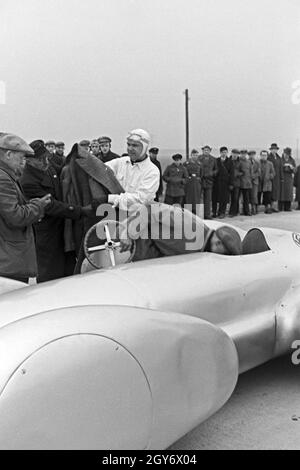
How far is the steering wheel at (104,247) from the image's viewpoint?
11.4 ft

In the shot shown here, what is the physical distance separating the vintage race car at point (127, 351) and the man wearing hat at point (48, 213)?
67.5 inches

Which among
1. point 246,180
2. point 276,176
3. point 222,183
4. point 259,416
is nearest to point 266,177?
point 276,176

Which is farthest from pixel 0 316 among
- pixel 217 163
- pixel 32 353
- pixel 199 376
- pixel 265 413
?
pixel 217 163

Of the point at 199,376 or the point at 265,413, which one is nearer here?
the point at 199,376

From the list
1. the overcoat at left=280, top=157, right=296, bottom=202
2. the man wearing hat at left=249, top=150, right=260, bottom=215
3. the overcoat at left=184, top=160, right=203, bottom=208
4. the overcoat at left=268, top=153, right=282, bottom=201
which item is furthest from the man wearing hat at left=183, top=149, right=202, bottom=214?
the overcoat at left=280, top=157, right=296, bottom=202

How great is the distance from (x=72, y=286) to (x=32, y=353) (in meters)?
0.86

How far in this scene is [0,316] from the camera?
2408mm

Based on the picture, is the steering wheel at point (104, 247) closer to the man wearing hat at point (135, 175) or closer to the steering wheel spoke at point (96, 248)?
the steering wheel spoke at point (96, 248)

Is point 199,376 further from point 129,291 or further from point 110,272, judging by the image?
point 110,272

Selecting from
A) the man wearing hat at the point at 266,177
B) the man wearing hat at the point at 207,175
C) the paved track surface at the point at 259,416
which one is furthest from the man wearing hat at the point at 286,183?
the paved track surface at the point at 259,416

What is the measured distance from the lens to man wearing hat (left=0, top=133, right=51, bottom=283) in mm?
3568

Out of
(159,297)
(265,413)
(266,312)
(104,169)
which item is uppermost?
(104,169)

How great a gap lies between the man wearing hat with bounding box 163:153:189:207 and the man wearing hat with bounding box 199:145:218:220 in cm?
63

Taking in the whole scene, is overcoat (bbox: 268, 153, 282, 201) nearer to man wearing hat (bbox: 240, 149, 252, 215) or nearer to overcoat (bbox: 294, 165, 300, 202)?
overcoat (bbox: 294, 165, 300, 202)
